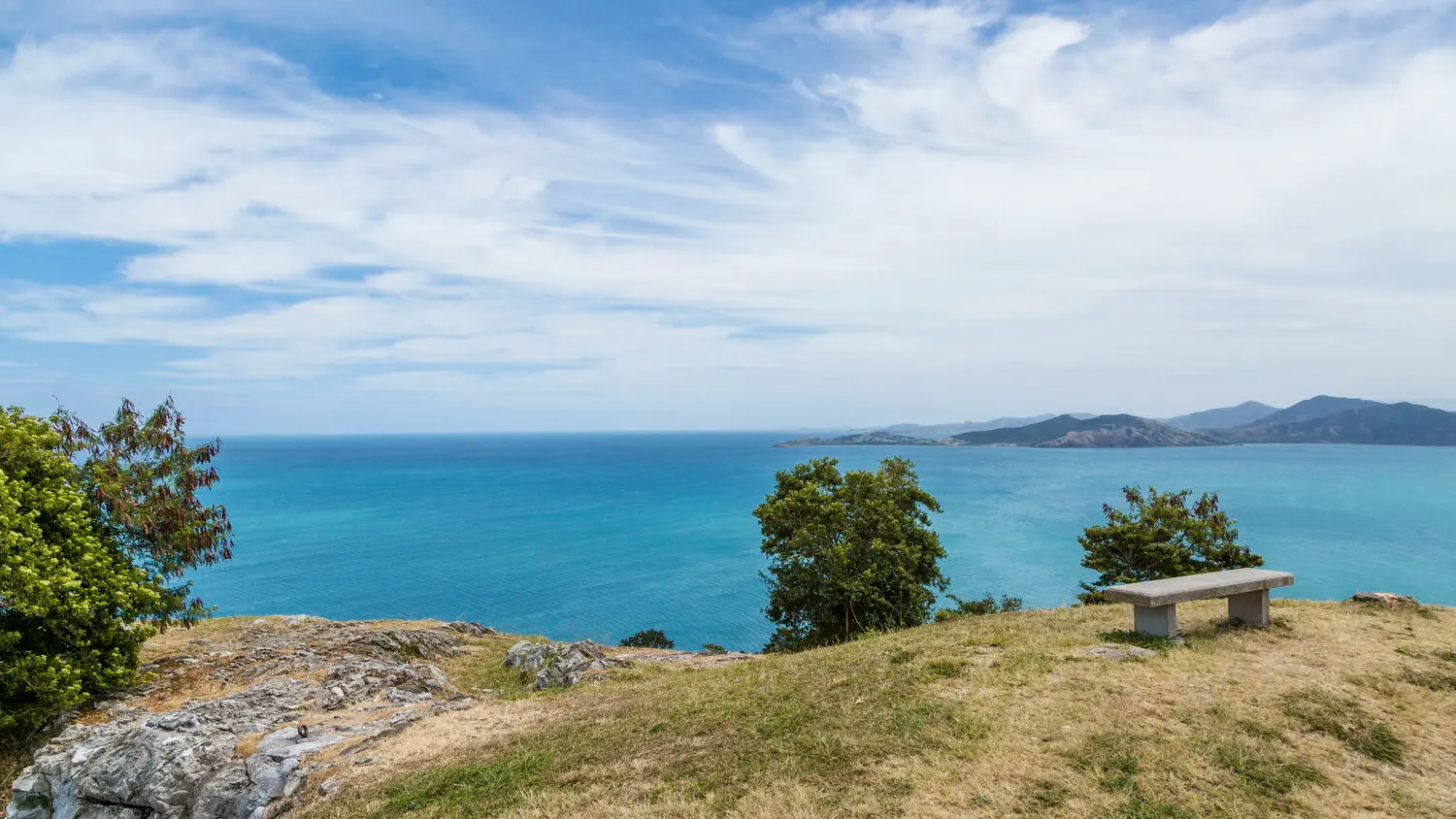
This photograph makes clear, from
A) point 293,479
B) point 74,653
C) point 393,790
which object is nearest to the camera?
point 393,790

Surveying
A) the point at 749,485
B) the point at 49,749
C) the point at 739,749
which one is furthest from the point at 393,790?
the point at 749,485

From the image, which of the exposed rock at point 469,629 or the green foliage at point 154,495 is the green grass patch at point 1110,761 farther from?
the exposed rock at point 469,629

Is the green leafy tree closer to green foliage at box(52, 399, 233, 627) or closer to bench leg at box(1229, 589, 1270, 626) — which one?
green foliage at box(52, 399, 233, 627)

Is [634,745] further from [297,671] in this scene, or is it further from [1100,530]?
[1100,530]

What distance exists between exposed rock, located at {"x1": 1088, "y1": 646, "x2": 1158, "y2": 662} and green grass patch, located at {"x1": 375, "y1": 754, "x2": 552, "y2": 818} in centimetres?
908

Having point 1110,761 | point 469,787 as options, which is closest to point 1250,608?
point 1110,761

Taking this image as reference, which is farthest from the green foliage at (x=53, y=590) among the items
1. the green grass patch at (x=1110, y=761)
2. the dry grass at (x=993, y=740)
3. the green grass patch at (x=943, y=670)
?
the green grass patch at (x=1110, y=761)

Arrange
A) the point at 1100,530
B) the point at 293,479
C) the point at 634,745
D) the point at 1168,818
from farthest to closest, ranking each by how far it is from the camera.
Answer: the point at 293,479
the point at 1100,530
the point at 634,745
the point at 1168,818

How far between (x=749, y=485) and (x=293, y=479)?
115 m

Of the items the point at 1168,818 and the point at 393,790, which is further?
the point at 393,790

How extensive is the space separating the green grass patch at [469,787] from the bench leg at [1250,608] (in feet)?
44.0

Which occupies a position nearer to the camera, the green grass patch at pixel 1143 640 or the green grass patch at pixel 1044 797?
the green grass patch at pixel 1044 797

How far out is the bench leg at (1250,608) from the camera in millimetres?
12758

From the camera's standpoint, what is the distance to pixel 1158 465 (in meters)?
178
